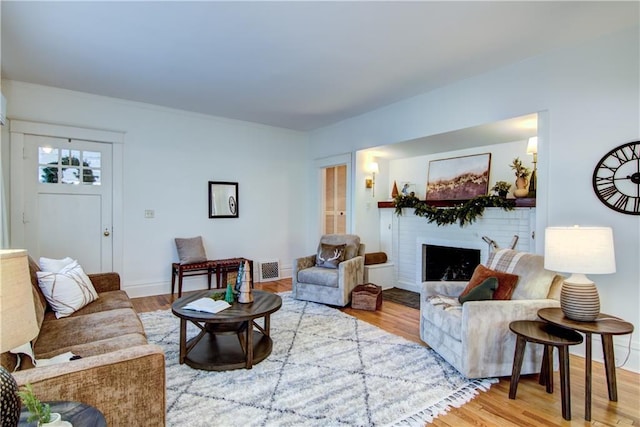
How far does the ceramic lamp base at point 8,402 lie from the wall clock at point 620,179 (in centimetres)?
363

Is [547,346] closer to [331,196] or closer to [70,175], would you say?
[331,196]

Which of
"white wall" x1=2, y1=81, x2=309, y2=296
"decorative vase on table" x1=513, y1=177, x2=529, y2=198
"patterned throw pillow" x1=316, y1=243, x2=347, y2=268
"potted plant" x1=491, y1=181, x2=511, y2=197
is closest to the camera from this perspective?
"decorative vase on table" x1=513, y1=177, x2=529, y2=198

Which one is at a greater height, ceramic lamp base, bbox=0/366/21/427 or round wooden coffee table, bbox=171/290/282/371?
ceramic lamp base, bbox=0/366/21/427

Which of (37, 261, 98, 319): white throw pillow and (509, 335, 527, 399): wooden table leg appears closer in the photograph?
→ (509, 335, 527, 399): wooden table leg

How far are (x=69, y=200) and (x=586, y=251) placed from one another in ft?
17.0

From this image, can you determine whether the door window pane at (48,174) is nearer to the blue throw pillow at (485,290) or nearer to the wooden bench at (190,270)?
the wooden bench at (190,270)

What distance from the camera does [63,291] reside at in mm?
2541

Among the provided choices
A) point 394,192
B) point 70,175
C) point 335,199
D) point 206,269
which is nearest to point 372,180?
point 394,192

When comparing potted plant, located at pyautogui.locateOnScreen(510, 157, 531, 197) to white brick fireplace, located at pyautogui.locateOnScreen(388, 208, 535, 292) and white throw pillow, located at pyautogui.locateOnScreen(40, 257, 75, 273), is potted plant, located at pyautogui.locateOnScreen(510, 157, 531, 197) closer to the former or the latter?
white brick fireplace, located at pyautogui.locateOnScreen(388, 208, 535, 292)

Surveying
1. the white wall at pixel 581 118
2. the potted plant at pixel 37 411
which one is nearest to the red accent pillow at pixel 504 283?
the white wall at pixel 581 118

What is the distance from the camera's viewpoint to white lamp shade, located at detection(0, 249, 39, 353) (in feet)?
2.99

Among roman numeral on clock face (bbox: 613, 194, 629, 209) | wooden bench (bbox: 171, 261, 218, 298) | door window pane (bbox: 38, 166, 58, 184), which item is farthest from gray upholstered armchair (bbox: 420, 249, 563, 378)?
door window pane (bbox: 38, 166, 58, 184)

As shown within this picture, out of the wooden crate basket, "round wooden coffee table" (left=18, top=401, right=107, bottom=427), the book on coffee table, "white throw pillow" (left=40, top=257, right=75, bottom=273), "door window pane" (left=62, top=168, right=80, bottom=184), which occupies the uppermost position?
"door window pane" (left=62, top=168, right=80, bottom=184)

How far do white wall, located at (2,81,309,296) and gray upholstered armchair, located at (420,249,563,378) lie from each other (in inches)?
144
